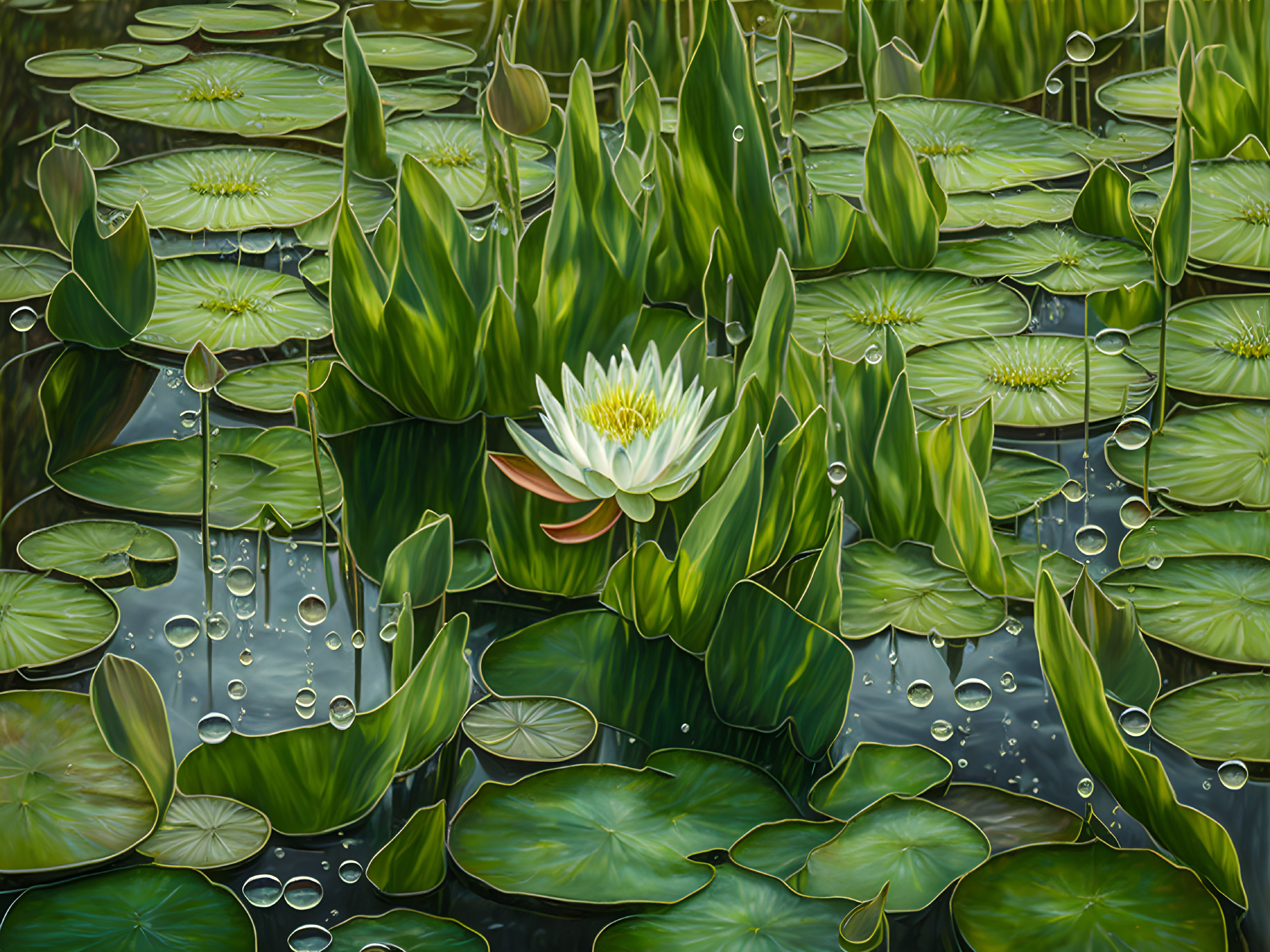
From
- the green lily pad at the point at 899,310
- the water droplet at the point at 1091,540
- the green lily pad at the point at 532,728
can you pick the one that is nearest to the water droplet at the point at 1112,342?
the green lily pad at the point at 899,310

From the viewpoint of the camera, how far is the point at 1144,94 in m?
3.13

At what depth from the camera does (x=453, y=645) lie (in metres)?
1.49

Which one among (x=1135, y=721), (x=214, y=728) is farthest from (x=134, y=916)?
(x=1135, y=721)

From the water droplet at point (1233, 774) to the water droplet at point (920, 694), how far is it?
30 centimetres

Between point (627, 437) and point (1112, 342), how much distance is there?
94cm

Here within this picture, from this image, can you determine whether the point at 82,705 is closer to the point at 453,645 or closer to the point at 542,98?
the point at 453,645

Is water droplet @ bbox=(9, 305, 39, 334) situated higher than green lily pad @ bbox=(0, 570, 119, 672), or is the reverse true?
water droplet @ bbox=(9, 305, 39, 334)

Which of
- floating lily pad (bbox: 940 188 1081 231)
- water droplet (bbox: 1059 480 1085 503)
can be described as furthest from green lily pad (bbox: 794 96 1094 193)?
water droplet (bbox: 1059 480 1085 503)

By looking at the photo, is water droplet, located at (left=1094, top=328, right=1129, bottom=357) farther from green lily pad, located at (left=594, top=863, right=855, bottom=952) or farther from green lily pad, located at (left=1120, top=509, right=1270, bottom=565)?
green lily pad, located at (left=594, top=863, right=855, bottom=952)

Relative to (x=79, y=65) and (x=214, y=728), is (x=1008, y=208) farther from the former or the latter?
(x=79, y=65)

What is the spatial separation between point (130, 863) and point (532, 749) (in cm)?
40

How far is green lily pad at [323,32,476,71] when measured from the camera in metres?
3.33

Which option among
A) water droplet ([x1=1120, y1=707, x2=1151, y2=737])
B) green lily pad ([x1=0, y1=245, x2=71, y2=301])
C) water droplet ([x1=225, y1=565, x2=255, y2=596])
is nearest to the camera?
water droplet ([x1=1120, y1=707, x2=1151, y2=737])

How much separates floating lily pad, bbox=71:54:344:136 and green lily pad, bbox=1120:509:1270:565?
183 cm
